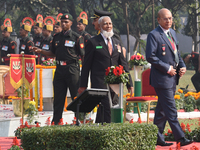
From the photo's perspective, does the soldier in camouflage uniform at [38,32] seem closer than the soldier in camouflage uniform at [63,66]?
No

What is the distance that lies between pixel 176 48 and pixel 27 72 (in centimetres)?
392

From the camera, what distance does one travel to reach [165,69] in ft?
22.2

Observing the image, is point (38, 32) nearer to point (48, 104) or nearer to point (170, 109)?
point (48, 104)

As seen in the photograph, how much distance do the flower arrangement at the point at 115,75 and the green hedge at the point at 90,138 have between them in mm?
1723

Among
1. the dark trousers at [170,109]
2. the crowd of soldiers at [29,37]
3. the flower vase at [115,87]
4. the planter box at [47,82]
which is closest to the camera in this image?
the dark trousers at [170,109]

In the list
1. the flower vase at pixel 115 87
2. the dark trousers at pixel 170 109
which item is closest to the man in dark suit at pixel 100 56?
the flower vase at pixel 115 87

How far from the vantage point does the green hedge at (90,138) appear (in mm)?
4807

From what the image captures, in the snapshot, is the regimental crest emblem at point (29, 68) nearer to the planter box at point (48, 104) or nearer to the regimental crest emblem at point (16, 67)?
the regimental crest emblem at point (16, 67)

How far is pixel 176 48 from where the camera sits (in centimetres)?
706

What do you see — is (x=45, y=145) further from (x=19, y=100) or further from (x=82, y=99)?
(x=19, y=100)

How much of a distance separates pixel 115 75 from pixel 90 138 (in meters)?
2.16

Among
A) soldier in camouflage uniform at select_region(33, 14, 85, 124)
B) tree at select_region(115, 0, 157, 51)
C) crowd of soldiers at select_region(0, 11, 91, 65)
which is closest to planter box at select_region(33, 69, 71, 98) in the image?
crowd of soldiers at select_region(0, 11, 91, 65)

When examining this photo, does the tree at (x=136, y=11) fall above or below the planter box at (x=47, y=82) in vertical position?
above

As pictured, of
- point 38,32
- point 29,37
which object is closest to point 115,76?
point 29,37
